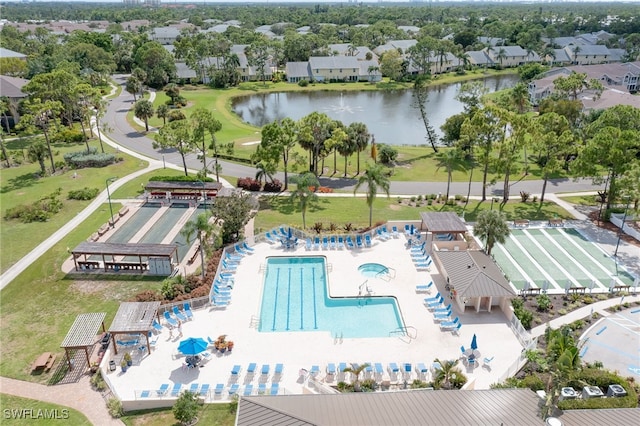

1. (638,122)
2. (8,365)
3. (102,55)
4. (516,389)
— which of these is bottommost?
(8,365)

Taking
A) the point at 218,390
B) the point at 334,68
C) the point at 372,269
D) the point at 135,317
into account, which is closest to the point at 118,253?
the point at 135,317

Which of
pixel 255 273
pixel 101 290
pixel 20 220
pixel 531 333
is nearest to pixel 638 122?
pixel 531 333

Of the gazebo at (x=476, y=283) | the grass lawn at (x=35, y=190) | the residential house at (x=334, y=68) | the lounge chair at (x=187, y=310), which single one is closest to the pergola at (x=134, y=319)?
the lounge chair at (x=187, y=310)

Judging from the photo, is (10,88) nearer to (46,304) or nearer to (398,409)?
(46,304)

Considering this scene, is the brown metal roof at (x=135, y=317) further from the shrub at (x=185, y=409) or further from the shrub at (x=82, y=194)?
the shrub at (x=82, y=194)

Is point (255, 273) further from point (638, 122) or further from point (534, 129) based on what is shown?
point (638, 122)
